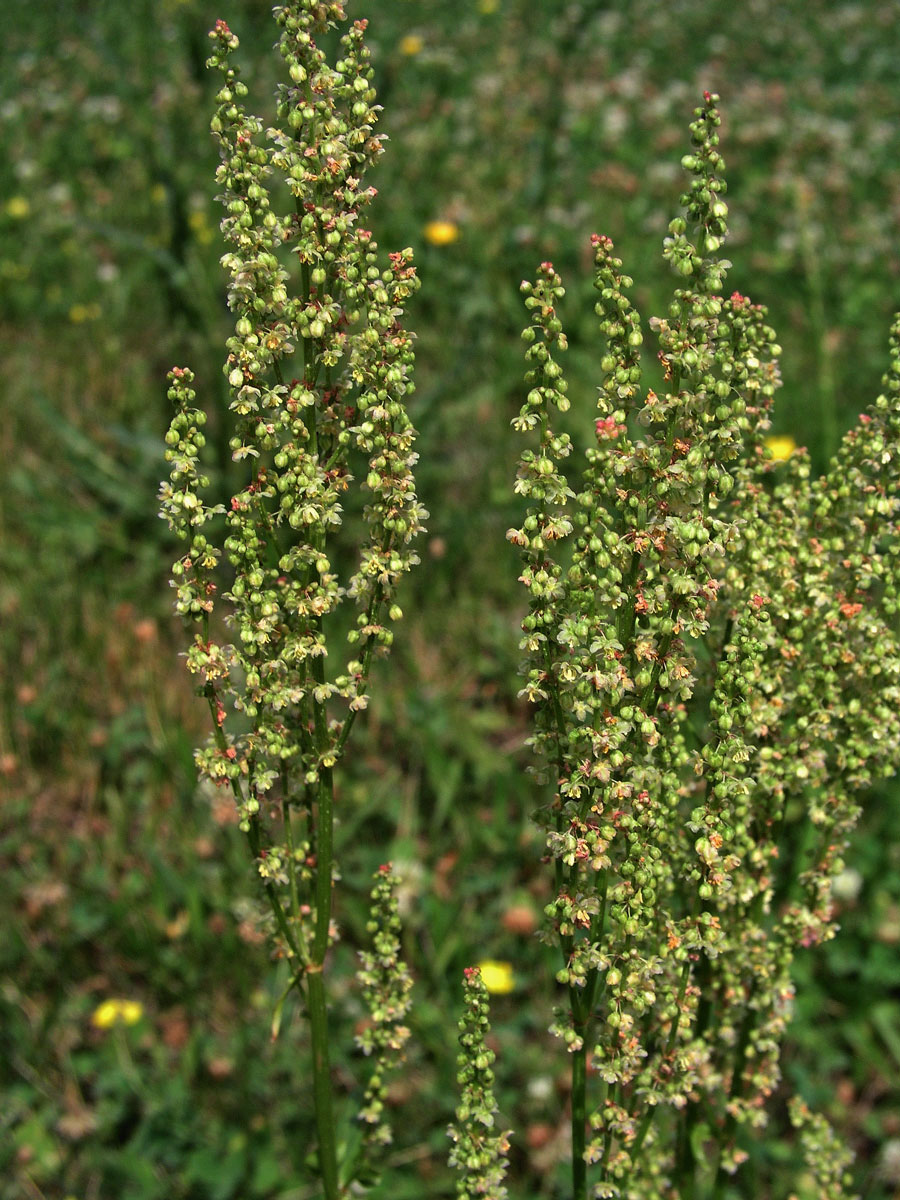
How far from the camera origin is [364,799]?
13.6 feet

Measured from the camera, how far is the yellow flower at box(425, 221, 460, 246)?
20.9 feet

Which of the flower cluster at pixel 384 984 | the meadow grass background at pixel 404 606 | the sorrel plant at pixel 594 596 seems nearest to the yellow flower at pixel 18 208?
the meadow grass background at pixel 404 606

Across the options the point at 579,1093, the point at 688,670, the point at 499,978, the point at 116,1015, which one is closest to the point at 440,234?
the point at 499,978

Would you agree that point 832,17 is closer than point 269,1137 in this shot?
No

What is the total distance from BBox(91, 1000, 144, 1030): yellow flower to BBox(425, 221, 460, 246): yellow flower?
167 inches

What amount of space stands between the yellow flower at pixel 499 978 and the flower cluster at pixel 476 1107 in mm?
1933

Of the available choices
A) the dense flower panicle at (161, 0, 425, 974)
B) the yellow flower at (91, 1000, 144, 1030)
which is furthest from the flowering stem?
the yellow flower at (91, 1000, 144, 1030)

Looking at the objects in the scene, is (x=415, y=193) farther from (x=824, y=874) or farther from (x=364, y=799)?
(x=824, y=874)

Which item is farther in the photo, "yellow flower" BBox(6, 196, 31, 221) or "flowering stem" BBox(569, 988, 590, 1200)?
"yellow flower" BBox(6, 196, 31, 221)

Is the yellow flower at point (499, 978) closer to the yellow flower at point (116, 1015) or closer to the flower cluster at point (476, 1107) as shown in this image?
the yellow flower at point (116, 1015)

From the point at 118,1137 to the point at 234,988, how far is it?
0.52 meters

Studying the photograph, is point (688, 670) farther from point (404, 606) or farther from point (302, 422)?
point (404, 606)

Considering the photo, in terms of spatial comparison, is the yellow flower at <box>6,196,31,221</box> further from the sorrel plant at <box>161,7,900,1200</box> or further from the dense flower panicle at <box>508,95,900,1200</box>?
the dense flower panicle at <box>508,95,900,1200</box>

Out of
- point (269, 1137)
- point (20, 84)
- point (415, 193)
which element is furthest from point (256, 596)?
point (20, 84)
